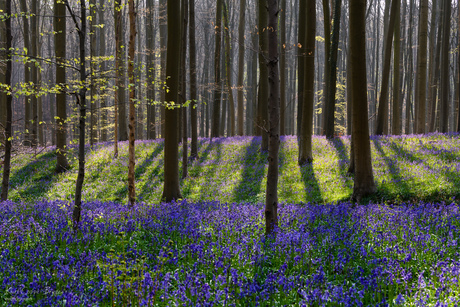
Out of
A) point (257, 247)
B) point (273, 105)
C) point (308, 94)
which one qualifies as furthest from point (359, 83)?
point (257, 247)

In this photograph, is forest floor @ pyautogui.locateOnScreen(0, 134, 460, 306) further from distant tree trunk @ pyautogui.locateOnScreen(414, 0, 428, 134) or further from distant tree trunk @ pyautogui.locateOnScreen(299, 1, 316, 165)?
distant tree trunk @ pyautogui.locateOnScreen(414, 0, 428, 134)

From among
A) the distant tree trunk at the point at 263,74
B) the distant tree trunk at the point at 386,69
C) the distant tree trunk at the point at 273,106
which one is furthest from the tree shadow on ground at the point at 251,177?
the distant tree trunk at the point at 386,69

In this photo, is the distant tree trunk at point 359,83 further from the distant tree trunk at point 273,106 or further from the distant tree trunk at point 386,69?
the distant tree trunk at point 386,69

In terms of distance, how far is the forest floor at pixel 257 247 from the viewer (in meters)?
4.25

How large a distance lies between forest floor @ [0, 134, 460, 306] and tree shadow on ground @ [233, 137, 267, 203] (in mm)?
99

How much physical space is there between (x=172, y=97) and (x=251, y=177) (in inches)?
209

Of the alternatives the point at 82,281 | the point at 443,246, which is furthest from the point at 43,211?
the point at 443,246

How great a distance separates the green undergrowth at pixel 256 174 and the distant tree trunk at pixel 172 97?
45.3 inches

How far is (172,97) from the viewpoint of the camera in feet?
38.8

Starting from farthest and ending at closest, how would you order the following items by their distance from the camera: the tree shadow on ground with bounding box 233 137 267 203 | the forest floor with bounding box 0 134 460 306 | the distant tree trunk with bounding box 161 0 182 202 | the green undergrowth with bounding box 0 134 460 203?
the tree shadow on ground with bounding box 233 137 267 203 → the green undergrowth with bounding box 0 134 460 203 → the distant tree trunk with bounding box 161 0 182 202 → the forest floor with bounding box 0 134 460 306

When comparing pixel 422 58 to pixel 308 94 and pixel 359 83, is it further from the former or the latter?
pixel 359 83

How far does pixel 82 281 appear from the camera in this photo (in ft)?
15.1

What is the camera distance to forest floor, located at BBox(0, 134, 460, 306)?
425 centimetres

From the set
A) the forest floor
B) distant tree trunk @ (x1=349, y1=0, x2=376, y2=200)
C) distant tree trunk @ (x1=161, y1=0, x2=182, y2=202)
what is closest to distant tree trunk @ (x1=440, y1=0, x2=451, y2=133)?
the forest floor
